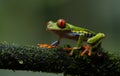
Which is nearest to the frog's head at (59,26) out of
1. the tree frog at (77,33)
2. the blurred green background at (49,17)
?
the tree frog at (77,33)

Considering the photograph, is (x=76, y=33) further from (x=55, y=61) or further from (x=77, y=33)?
(x=55, y=61)

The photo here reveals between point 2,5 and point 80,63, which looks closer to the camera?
point 80,63

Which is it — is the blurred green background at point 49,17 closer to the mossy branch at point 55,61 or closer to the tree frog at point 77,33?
the tree frog at point 77,33

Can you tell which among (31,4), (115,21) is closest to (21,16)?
(31,4)

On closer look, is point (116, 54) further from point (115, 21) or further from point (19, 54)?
point (115, 21)

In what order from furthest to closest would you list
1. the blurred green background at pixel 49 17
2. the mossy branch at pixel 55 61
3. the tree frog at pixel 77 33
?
the blurred green background at pixel 49 17 < the tree frog at pixel 77 33 < the mossy branch at pixel 55 61

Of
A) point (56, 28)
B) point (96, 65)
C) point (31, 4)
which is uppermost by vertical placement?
point (31, 4)
